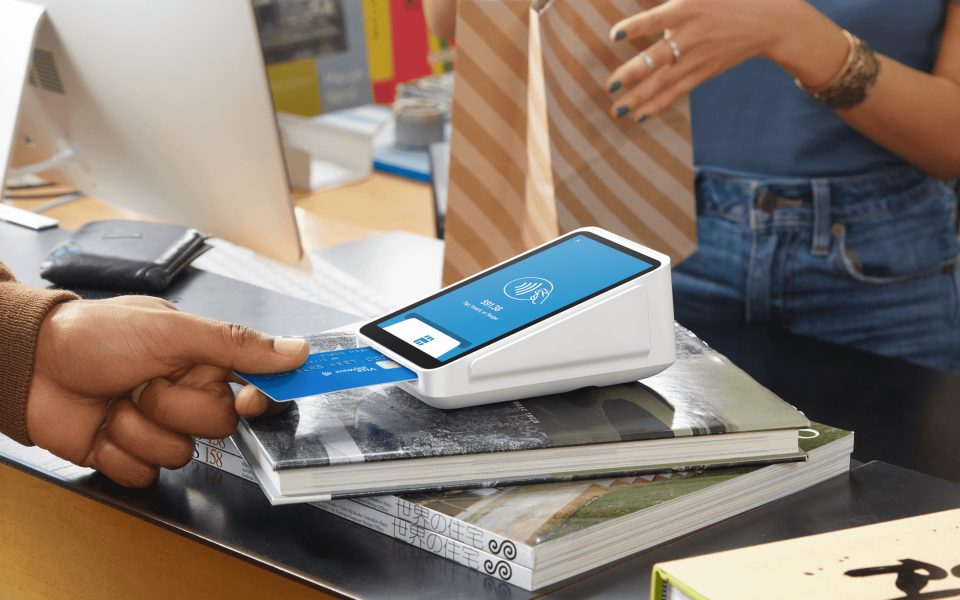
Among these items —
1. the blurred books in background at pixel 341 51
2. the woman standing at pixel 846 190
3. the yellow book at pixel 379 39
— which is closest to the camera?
Result: the woman standing at pixel 846 190

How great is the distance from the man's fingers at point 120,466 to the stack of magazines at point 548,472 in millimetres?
43

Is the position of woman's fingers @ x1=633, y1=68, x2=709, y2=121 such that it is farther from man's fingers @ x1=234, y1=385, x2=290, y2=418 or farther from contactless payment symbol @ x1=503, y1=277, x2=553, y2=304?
man's fingers @ x1=234, y1=385, x2=290, y2=418

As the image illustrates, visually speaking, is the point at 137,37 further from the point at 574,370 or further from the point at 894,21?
the point at 894,21

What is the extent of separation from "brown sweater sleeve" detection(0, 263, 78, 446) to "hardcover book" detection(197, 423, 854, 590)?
0.68ft

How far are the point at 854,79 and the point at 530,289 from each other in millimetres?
614

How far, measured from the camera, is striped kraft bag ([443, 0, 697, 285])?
709 mm

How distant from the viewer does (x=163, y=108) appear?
0.90m

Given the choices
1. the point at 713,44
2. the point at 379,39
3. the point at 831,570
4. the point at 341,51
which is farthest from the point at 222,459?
the point at 379,39

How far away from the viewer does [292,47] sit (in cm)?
172

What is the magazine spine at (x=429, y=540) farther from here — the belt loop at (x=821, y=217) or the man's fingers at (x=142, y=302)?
the belt loop at (x=821, y=217)

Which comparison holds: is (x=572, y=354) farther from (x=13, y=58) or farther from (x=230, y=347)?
(x=13, y=58)

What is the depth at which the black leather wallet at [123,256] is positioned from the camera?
79 cm

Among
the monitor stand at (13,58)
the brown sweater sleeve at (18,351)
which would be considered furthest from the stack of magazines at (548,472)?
the monitor stand at (13,58)

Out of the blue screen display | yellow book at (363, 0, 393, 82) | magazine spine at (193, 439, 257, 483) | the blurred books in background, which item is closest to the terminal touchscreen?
the blue screen display
